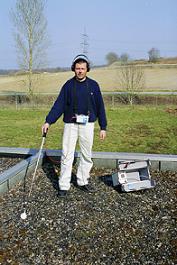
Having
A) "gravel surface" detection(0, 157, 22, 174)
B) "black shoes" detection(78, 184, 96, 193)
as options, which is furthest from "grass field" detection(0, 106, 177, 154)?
"black shoes" detection(78, 184, 96, 193)

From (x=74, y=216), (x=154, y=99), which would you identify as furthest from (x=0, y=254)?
(x=154, y=99)

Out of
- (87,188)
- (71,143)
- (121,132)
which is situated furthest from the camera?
(121,132)

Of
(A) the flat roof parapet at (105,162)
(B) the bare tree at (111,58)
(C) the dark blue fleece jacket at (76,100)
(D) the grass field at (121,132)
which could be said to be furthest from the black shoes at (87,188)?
(B) the bare tree at (111,58)

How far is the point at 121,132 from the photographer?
33.4 feet

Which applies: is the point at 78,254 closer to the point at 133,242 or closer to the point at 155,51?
the point at 133,242

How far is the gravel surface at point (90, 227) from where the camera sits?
3.07 meters

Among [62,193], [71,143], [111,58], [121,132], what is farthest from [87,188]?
[111,58]

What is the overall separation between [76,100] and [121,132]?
237 inches

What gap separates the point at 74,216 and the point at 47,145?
4.60 meters

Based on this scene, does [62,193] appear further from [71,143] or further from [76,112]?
[76,112]

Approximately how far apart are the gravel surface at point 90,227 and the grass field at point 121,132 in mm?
3307

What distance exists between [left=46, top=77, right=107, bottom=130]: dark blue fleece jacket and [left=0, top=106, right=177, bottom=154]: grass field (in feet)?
11.4

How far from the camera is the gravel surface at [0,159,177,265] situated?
3072 mm

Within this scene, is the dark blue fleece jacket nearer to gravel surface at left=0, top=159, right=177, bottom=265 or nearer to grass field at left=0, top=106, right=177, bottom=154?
gravel surface at left=0, top=159, right=177, bottom=265
